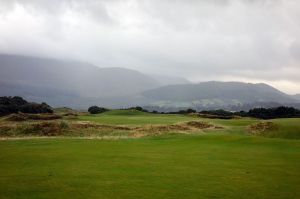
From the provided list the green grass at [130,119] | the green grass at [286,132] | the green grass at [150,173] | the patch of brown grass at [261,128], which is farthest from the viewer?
the green grass at [130,119]

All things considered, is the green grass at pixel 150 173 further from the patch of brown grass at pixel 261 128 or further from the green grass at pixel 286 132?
the patch of brown grass at pixel 261 128

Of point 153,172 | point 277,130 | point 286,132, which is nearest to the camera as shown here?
point 153,172

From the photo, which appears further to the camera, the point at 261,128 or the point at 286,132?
the point at 261,128

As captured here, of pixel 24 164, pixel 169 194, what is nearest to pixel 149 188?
pixel 169 194

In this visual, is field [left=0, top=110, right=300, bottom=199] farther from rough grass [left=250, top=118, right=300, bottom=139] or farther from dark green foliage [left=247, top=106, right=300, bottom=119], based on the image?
dark green foliage [left=247, top=106, right=300, bottom=119]

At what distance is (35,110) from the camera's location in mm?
90438

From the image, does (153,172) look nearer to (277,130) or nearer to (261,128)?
(277,130)

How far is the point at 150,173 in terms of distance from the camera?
2025 cm

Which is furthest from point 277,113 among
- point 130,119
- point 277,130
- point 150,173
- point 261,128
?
point 150,173

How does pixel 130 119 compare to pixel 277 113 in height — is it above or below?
below

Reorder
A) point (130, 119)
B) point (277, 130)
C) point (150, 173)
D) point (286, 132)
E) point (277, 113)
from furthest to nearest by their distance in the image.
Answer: point (277, 113) < point (130, 119) < point (277, 130) < point (286, 132) < point (150, 173)

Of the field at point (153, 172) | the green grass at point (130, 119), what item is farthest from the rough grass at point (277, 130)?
the green grass at point (130, 119)

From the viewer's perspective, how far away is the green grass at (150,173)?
53.6 ft

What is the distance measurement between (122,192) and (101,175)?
360 centimetres
